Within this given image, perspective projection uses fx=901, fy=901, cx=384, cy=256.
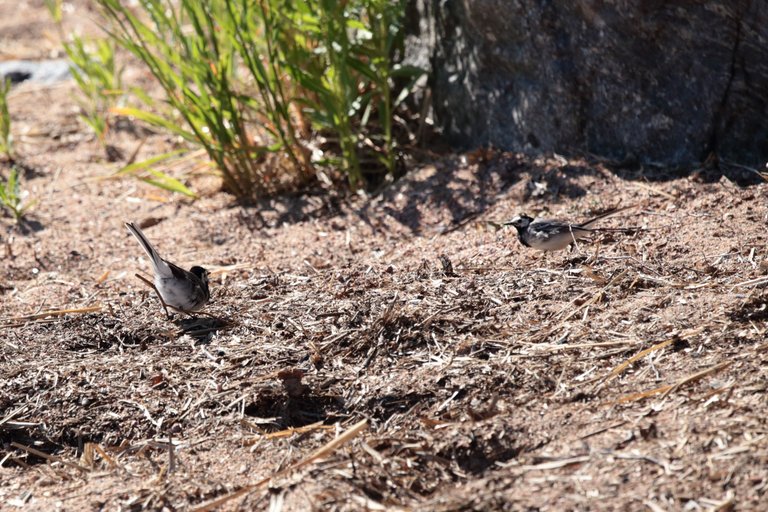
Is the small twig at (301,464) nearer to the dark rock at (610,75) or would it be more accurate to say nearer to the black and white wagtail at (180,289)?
the black and white wagtail at (180,289)

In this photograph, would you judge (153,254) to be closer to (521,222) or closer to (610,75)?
(521,222)

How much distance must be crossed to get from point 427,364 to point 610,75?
2392mm

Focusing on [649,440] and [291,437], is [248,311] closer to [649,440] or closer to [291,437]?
[291,437]

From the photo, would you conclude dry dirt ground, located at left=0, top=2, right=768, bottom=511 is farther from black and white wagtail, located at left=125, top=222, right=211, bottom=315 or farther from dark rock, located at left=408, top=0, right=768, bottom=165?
dark rock, located at left=408, top=0, right=768, bottom=165

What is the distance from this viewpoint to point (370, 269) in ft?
15.0

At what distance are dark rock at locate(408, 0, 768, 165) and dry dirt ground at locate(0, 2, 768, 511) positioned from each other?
0.71ft

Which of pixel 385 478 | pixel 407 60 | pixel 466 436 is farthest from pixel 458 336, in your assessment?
pixel 407 60

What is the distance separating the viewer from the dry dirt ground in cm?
280

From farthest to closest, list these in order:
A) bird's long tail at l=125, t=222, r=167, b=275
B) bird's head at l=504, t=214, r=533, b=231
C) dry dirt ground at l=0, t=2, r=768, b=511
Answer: bird's head at l=504, t=214, r=533, b=231 → bird's long tail at l=125, t=222, r=167, b=275 → dry dirt ground at l=0, t=2, r=768, b=511

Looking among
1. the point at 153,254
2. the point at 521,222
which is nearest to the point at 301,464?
the point at 153,254

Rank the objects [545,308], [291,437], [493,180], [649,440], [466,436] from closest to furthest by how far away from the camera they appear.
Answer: [649,440] → [466,436] → [291,437] → [545,308] → [493,180]

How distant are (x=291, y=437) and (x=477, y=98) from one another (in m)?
3.13

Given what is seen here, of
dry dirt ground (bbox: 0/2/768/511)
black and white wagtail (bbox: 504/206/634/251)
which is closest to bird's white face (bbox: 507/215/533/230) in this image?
black and white wagtail (bbox: 504/206/634/251)

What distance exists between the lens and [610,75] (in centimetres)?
505
